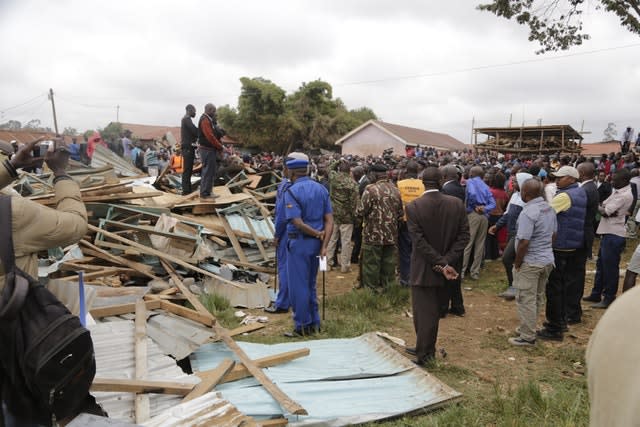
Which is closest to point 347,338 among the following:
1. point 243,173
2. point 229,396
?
point 229,396

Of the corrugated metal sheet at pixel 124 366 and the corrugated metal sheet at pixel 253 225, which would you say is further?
the corrugated metal sheet at pixel 253 225

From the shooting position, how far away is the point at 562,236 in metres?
5.78

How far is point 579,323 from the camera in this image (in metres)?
6.43

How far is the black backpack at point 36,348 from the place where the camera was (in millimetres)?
2285

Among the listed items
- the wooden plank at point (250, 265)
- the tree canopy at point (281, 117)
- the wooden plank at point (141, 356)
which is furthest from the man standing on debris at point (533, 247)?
the tree canopy at point (281, 117)

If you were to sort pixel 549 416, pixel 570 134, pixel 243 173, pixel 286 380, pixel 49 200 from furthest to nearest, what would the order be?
pixel 570 134 < pixel 243 173 < pixel 49 200 < pixel 286 380 < pixel 549 416

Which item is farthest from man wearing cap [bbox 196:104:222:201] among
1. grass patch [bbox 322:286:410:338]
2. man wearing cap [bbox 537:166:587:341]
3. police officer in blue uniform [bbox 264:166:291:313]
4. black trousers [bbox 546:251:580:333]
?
black trousers [bbox 546:251:580:333]

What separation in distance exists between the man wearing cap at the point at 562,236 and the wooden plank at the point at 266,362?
3.13m

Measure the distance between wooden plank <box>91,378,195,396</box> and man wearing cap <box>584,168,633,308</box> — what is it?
5.96m

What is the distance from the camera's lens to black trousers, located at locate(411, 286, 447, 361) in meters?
4.88

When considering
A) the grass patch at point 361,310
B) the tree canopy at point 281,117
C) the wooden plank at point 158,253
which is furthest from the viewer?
the tree canopy at point 281,117

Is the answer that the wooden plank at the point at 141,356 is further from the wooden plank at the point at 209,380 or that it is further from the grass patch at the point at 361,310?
the grass patch at the point at 361,310

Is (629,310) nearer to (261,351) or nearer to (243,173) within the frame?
(261,351)

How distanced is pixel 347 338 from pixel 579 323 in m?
3.30
